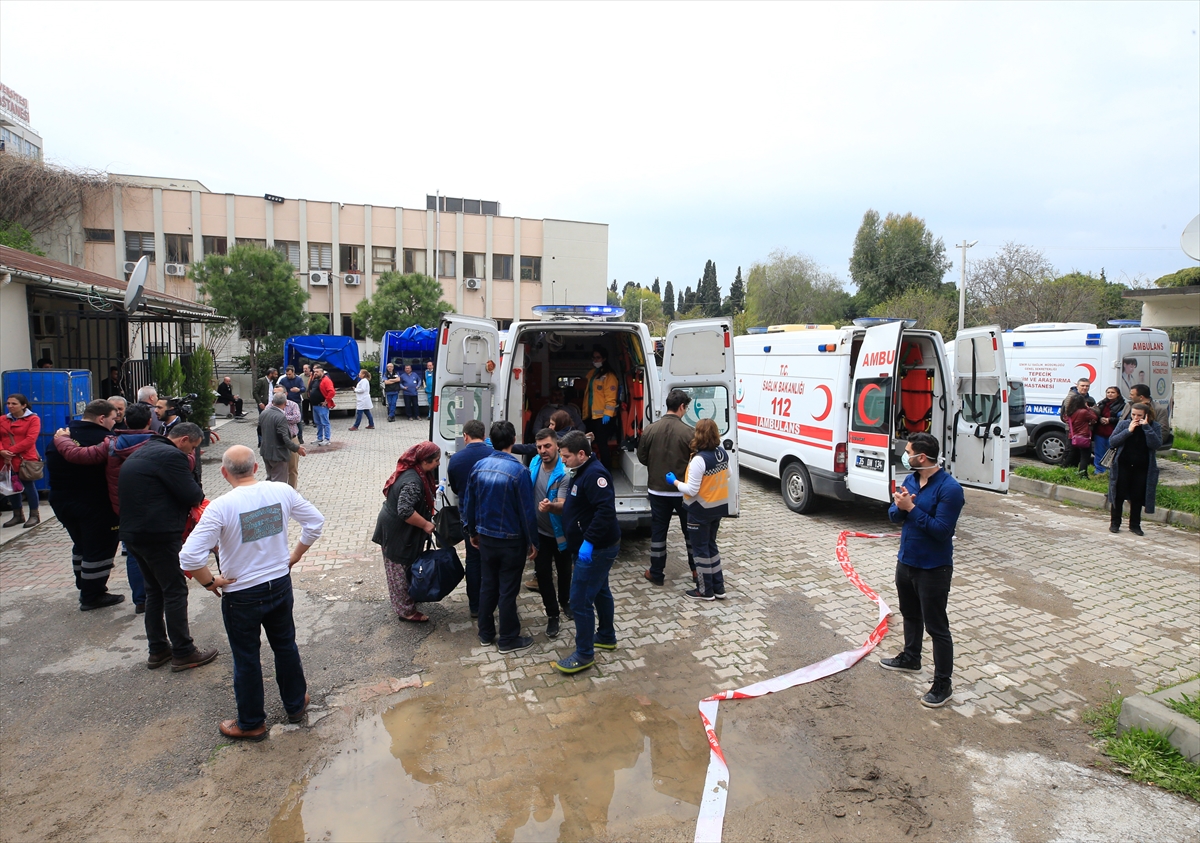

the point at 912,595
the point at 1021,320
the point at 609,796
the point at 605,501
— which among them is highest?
the point at 1021,320

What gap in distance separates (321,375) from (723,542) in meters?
10.3

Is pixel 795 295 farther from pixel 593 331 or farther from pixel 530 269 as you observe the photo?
pixel 593 331

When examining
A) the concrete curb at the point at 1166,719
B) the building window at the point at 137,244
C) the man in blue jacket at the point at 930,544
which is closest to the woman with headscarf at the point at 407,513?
the man in blue jacket at the point at 930,544

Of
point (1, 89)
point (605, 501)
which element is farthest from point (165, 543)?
point (1, 89)

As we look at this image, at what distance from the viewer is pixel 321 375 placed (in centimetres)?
1424

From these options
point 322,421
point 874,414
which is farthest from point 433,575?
point 322,421

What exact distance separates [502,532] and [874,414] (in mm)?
5152

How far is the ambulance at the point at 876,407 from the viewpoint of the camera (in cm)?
770

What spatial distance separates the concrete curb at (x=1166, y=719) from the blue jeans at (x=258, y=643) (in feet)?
16.3

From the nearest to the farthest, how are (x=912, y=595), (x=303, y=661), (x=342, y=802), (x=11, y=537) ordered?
1. (x=342, y=802)
2. (x=912, y=595)
3. (x=303, y=661)
4. (x=11, y=537)

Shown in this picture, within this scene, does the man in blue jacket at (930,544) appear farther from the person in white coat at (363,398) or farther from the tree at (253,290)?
the tree at (253,290)

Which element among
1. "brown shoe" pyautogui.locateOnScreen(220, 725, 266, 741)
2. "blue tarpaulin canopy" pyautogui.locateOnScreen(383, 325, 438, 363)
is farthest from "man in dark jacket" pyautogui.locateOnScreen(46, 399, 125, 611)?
"blue tarpaulin canopy" pyautogui.locateOnScreen(383, 325, 438, 363)

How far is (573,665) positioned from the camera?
4.52 meters

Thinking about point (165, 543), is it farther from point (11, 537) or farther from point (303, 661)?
point (11, 537)
